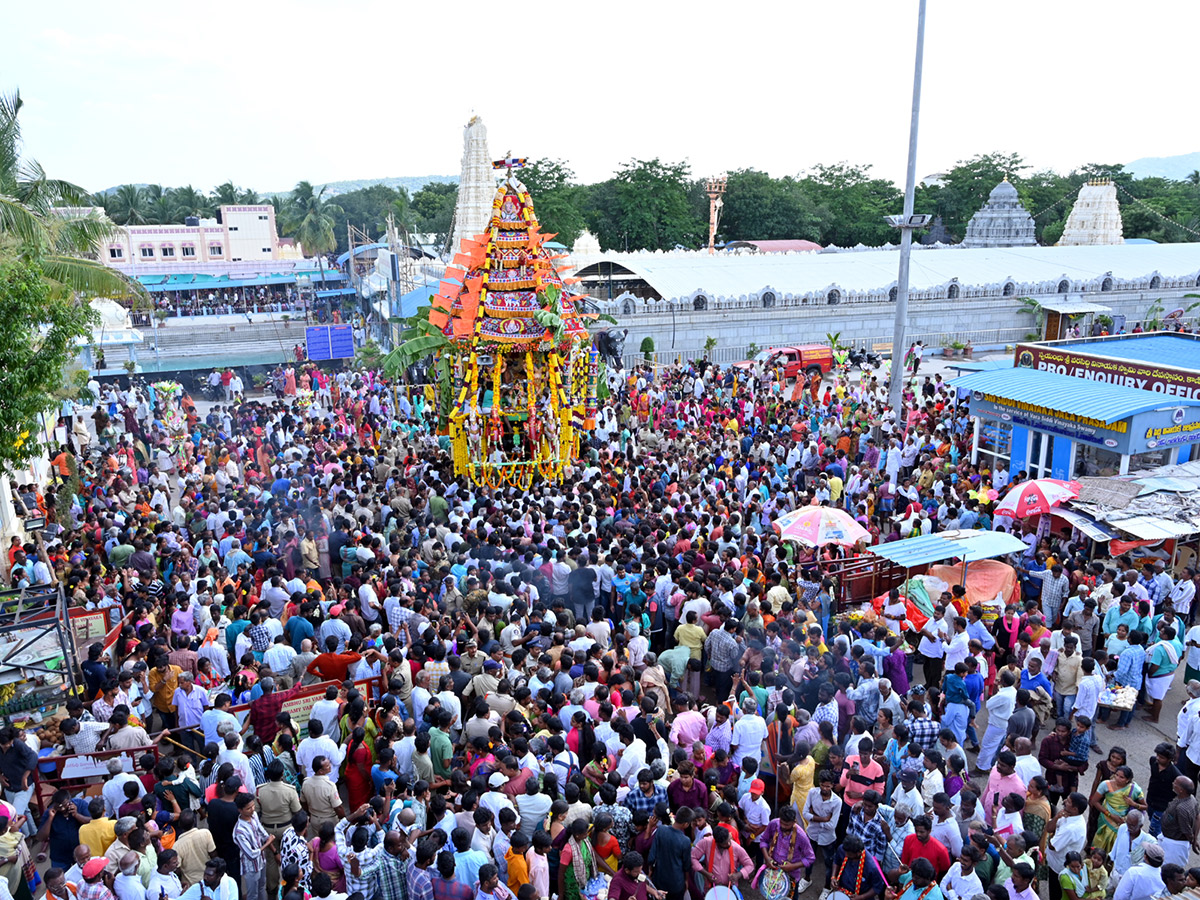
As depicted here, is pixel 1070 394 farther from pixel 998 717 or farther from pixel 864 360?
pixel 864 360

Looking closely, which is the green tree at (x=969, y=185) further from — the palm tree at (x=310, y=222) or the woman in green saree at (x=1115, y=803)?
the woman in green saree at (x=1115, y=803)

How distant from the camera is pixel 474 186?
→ 3462 cm

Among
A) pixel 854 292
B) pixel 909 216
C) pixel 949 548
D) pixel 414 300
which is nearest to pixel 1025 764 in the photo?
pixel 949 548

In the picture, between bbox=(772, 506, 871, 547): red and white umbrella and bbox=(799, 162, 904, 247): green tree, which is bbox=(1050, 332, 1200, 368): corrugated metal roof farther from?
bbox=(799, 162, 904, 247): green tree

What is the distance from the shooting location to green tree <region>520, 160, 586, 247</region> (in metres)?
44.7

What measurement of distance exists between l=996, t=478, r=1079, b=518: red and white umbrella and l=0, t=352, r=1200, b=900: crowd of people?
1.79ft

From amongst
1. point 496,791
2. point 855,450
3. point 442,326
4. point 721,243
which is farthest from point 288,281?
point 496,791

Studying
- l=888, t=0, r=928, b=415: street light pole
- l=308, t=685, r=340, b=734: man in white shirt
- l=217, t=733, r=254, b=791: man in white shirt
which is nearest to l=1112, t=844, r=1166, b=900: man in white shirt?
l=308, t=685, r=340, b=734: man in white shirt

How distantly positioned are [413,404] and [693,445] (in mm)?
7398

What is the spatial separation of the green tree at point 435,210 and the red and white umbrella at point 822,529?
49.8m

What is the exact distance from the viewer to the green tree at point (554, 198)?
4469 cm

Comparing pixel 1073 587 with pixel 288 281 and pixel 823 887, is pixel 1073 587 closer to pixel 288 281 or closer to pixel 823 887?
pixel 823 887

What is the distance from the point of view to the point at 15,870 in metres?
5.81

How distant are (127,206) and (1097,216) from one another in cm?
5711
